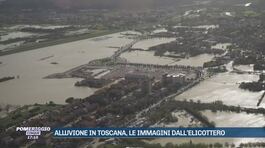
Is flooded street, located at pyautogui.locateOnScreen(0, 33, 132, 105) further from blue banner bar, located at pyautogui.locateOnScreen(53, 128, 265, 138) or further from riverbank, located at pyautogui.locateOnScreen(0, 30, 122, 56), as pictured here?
blue banner bar, located at pyautogui.locateOnScreen(53, 128, 265, 138)

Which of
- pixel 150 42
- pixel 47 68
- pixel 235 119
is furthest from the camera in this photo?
pixel 150 42

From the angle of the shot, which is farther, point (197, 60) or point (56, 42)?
point (56, 42)

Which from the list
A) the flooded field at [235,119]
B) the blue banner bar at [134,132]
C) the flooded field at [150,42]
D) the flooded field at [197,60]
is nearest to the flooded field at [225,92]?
the flooded field at [235,119]

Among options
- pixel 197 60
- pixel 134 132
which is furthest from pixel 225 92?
pixel 134 132

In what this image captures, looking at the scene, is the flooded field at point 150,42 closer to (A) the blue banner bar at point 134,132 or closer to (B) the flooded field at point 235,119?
(B) the flooded field at point 235,119

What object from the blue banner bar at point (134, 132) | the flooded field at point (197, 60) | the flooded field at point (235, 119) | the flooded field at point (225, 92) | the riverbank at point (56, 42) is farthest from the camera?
the riverbank at point (56, 42)

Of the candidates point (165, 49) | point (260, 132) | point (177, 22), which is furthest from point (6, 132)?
point (177, 22)

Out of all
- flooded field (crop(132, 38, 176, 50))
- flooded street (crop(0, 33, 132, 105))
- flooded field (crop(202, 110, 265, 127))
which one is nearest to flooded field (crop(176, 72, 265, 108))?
flooded field (crop(202, 110, 265, 127))

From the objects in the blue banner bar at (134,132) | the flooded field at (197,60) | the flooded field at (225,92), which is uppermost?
the blue banner bar at (134,132)

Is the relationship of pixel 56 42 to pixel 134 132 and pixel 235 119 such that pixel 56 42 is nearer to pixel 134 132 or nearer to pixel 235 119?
pixel 235 119
